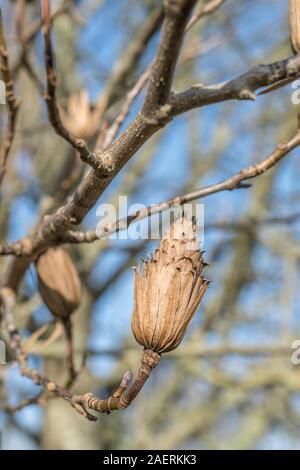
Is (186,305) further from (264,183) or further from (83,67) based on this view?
(83,67)

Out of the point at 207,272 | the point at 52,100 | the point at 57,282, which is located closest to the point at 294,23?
the point at 52,100

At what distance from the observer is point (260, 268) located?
3713 mm

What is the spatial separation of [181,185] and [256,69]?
282 cm

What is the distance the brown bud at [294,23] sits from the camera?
842 mm

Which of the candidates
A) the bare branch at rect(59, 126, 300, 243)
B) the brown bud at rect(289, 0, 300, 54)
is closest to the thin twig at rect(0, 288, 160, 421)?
the bare branch at rect(59, 126, 300, 243)

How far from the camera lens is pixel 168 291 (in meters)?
0.84

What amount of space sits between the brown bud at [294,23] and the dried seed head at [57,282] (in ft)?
2.13

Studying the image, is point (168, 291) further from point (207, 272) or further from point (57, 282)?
point (207, 272)

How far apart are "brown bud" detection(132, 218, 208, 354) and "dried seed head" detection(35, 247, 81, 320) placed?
0.44 m

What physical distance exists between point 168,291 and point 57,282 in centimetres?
48

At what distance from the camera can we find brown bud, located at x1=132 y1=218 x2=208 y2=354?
33.1 inches

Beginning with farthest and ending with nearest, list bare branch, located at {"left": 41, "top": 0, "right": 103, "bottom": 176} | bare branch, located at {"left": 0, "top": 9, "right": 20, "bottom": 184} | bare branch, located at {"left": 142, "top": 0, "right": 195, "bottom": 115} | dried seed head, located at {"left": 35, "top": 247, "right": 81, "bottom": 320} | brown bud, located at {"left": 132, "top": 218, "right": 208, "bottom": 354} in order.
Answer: dried seed head, located at {"left": 35, "top": 247, "right": 81, "bottom": 320}, bare branch, located at {"left": 0, "top": 9, "right": 20, "bottom": 184}, brown bud, located at {"left": 132, "top": 218, "right": 208, "bottom": 354}, bare branch, located at {"left": 41, "top": 0, "right": 103, "bottom": 176}, bare branch, located at {"left": 142, "top": 0, "right": 195, "bottom": 115}

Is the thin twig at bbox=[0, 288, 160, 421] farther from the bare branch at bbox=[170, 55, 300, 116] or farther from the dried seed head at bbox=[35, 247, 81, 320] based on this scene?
the bare branch at bbox=[170, 55, 300, 116]

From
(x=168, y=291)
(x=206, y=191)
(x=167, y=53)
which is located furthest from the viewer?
(x=206, y=191)
